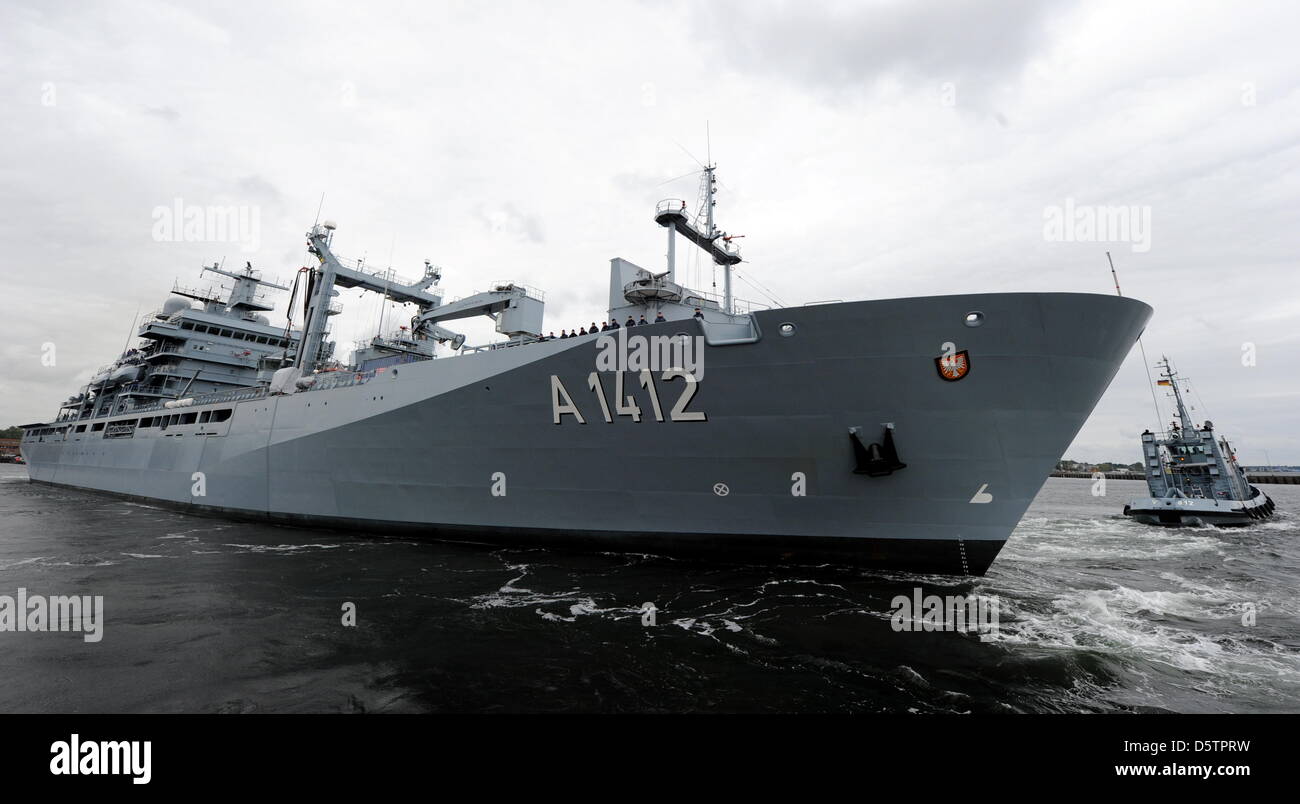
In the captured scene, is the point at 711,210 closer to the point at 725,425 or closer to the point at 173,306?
the point at 725,425

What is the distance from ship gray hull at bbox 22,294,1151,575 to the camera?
7977 millimetres

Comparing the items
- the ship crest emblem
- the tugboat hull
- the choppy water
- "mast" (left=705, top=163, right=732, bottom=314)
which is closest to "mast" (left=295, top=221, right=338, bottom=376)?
the choppy water

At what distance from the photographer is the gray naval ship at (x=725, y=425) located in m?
8.02

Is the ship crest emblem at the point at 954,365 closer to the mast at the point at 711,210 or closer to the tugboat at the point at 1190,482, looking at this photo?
the mast at the point at 711,210

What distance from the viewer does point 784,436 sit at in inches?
349

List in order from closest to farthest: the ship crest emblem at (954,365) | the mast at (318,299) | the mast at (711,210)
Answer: the ship crest emblem at (954,365), the mast at (711,210), the mast at (318,299)

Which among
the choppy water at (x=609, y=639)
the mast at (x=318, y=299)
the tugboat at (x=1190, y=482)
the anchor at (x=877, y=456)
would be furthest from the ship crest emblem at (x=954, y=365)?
the tugboat at (x=1190, y=482)

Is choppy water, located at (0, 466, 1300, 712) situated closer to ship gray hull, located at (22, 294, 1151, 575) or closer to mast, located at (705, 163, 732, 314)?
ship gray hull, located at (22, 294, 1151, 575)

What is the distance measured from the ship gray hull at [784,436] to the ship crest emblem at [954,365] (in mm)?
92

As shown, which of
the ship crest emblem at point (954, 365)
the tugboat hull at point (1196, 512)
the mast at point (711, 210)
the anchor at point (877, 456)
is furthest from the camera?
the tugboat hull at point (1196, 512)

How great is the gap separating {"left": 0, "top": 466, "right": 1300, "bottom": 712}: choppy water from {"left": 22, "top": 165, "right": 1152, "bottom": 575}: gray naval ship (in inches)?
38.7

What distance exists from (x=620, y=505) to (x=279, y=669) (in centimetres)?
598

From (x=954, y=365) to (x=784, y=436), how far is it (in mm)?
2918
